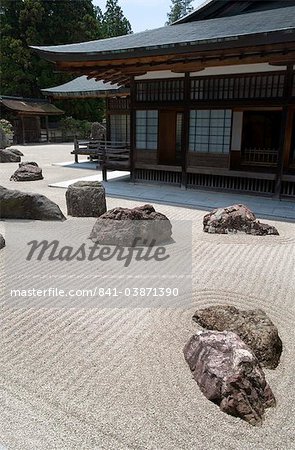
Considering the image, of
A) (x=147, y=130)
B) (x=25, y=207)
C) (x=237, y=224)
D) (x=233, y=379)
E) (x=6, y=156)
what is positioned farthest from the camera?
(x=6, y=156)

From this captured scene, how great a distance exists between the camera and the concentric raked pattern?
2186 millimetres

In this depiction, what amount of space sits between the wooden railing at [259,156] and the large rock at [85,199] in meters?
5.71

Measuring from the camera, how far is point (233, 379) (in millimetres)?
2367

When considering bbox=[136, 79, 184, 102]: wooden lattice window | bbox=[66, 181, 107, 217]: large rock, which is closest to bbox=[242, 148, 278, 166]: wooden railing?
bbox=[136, 79, 184, 102]: wooden lattice window

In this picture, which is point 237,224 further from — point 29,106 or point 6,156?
point 29,106

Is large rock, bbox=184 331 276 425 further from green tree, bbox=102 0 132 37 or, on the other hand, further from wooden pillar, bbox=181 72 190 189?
green tree, bbox=102 0 132 37

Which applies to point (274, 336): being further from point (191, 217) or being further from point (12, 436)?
point (191, 217)

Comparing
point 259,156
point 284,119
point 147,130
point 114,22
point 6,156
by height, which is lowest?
point 6,156

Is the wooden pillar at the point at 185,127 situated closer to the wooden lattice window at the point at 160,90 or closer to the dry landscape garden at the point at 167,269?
the dry landscape garden at the point at 167,269

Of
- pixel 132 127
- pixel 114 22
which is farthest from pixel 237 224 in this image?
pixel 114 22

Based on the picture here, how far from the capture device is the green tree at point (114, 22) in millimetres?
44531

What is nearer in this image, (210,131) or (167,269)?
(167,269)

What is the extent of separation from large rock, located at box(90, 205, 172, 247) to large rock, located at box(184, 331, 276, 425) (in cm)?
281

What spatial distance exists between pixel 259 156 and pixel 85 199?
6610 mm
